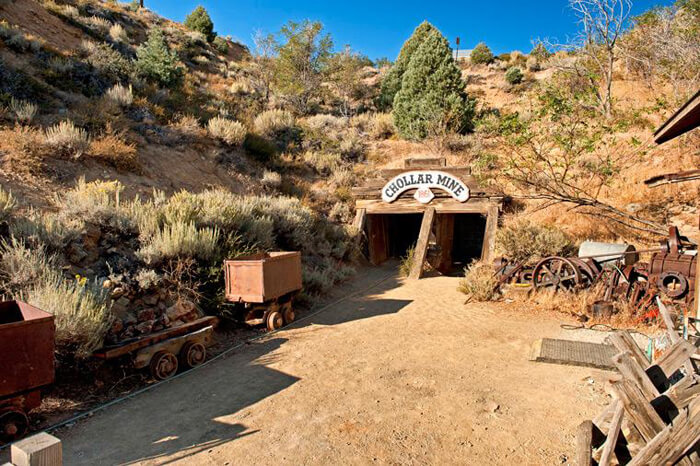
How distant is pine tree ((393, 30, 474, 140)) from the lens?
2158 cm

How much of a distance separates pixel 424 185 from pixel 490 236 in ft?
8.69

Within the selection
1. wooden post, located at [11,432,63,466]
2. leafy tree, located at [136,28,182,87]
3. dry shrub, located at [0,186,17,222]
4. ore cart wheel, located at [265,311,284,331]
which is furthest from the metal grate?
leafy tree, located at [136,28,182,87]

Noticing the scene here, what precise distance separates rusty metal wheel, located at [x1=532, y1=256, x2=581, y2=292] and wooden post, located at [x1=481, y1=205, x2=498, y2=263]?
2.63 m

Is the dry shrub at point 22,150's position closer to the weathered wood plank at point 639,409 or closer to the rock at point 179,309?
the rock at point 179,309

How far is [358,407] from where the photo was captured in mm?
4680

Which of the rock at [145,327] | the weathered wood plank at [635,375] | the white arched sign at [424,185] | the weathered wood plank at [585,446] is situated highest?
the white arched sign at [424,185]

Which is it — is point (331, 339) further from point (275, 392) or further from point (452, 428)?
point (452, 428)

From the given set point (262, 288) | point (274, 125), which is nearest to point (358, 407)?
point (262, 288)

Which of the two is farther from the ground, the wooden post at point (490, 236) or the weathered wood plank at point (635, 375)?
the wooden post at point (490, 236)

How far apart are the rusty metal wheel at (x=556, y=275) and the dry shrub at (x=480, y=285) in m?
0.85

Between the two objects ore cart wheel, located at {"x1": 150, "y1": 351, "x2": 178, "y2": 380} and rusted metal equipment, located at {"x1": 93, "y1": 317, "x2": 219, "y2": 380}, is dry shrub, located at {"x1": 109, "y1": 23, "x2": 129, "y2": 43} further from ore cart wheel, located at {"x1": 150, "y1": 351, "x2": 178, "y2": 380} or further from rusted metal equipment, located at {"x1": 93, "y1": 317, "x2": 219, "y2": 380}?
ore cart wheel, located at {"x1": 150, "y1": 351, "x2": 178, "y2": 380}

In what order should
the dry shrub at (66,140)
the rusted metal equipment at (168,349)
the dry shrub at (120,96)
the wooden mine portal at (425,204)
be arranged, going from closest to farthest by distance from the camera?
1. the rusted metal equipment at (168,349)
2. the dry shrub at (66,140)
3. the wooden mine portal at (425,204)
4. the dry shrub at (120,96)

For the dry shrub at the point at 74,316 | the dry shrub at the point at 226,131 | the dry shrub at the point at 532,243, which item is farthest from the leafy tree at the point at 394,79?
the dry shrub at the point at 74,316

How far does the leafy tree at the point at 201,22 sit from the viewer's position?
33.8 m
